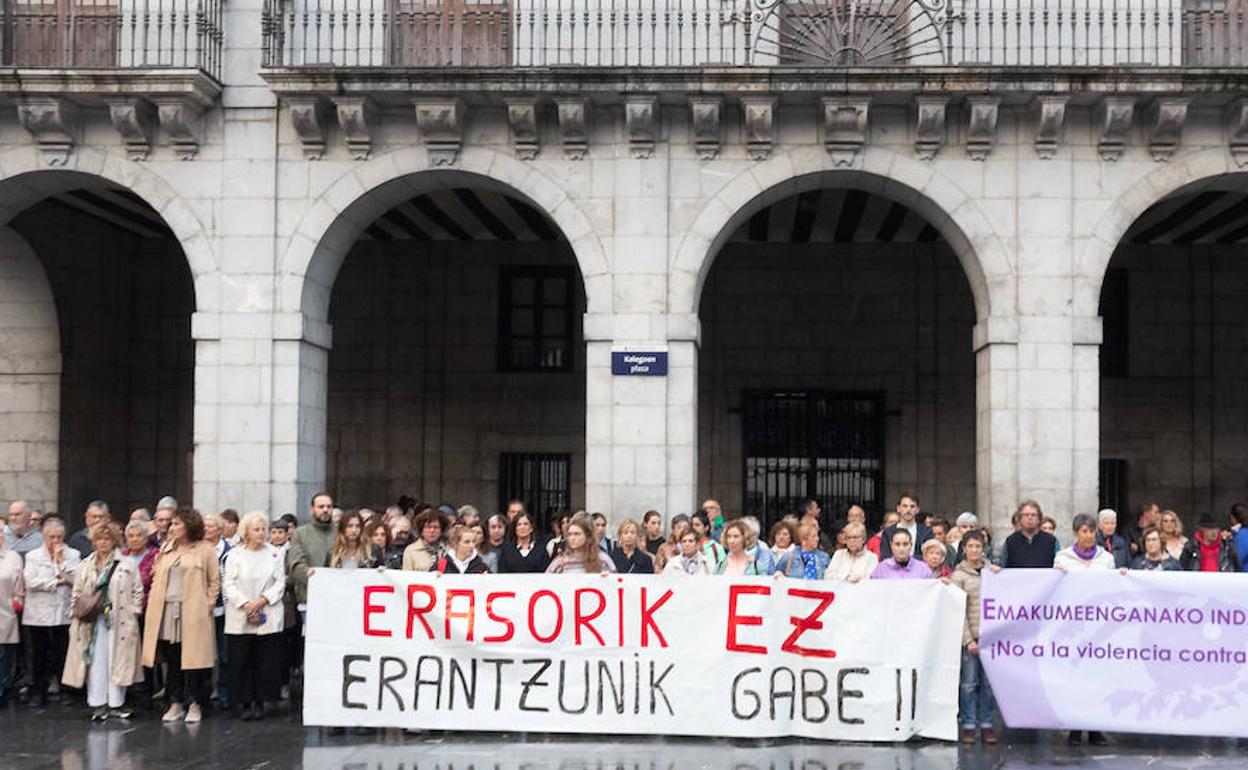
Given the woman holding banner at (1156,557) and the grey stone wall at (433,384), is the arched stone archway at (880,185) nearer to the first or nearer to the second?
the woman holding banner at (1156,557)

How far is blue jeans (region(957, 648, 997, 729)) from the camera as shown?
11.6 metres

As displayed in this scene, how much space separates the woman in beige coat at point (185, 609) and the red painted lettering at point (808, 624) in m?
4.88

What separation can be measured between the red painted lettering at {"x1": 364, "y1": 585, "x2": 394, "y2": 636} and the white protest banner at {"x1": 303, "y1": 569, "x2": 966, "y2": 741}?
0.01 metres

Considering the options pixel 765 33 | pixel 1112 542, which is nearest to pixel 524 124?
pixel 765 33

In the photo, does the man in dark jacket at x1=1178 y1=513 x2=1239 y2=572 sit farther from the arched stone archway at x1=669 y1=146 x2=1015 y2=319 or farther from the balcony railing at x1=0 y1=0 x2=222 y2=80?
the balcony railing at x1=0 y1=0 x2=222 y2=80

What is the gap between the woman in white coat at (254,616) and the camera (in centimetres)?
1234

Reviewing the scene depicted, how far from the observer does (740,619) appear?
11453 millimetres

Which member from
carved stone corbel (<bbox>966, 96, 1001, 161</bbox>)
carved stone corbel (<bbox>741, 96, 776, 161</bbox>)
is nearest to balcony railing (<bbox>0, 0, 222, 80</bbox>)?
carved stone corbel (<bbox>741, 96, 776, 161</bbox>)

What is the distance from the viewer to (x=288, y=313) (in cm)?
1717

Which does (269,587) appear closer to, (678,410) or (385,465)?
(678,410)

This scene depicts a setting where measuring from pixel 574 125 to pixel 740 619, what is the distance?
288 inches

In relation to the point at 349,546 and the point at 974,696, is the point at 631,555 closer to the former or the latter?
the point at 349,546

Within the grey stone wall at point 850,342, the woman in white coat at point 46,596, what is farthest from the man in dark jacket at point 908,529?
the grey stone wall at point 850,342

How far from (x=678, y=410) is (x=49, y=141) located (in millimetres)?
8003
